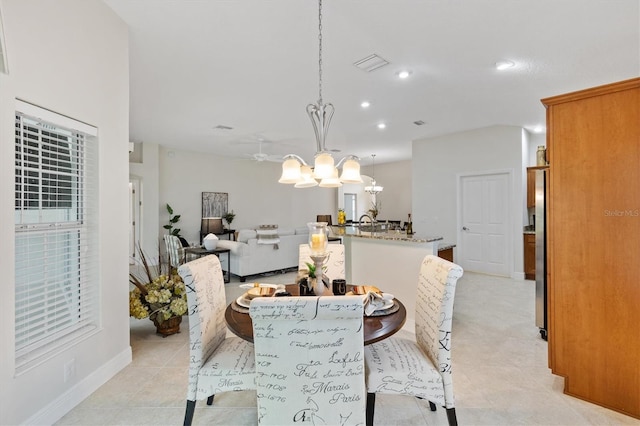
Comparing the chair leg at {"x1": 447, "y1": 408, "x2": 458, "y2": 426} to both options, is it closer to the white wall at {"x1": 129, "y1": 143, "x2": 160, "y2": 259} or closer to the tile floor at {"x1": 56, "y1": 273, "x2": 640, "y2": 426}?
the tile floor at {"x1": 56, "y1": 273, "x2": 640, "y2": 426}

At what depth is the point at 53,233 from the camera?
1874mm

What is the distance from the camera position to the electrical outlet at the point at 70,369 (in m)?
1.88

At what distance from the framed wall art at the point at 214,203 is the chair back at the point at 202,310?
21.0ft

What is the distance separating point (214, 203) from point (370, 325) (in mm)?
7345

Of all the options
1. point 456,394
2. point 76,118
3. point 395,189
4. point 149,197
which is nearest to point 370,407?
point 456,394

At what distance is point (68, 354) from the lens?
1894mm

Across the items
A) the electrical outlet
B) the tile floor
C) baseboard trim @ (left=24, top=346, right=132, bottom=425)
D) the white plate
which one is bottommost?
the tile floor

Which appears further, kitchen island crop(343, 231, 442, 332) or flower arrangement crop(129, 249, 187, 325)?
kitchen island crop(343, 231, 442, 332)

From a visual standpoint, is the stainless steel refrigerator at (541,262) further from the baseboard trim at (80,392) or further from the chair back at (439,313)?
the baseboard trim at (80,392)

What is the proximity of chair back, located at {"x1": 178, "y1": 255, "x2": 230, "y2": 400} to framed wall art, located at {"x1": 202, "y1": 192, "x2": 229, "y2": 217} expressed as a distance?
6400 mm

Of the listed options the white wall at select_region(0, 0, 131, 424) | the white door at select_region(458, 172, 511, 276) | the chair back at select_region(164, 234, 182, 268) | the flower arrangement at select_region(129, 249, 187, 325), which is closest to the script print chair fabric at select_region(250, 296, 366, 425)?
the white wall at select_region(0, 0, 131, 424)

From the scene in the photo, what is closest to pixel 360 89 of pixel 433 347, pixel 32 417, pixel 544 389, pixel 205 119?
pixel 205 119

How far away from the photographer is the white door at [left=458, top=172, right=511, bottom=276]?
5535 millimetres

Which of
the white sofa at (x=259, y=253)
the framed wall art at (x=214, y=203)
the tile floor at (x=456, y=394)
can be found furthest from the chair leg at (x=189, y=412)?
the framed wall art at (x=214, y=203)
